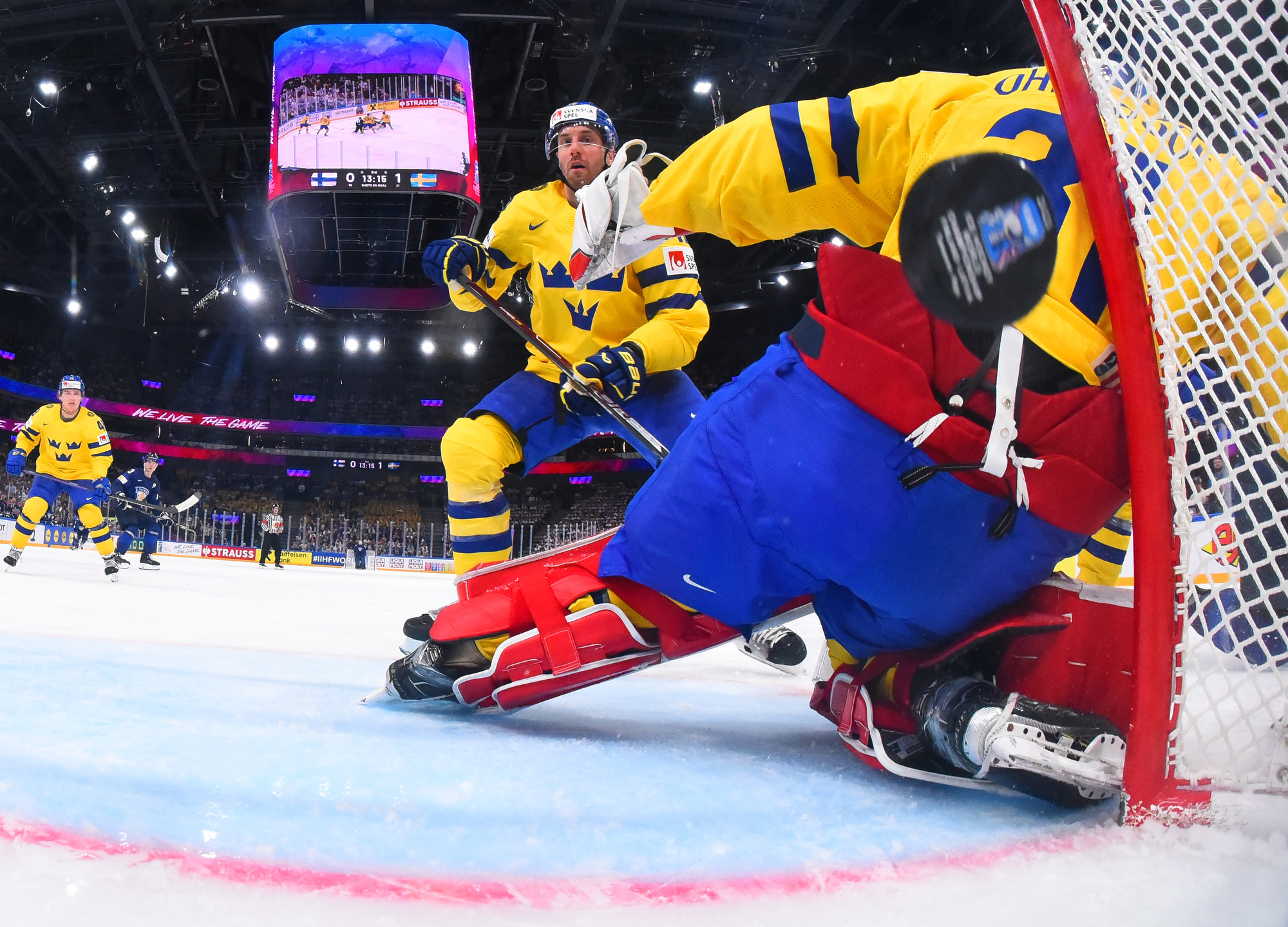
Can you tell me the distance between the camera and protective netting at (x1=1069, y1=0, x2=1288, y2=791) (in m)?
0.76

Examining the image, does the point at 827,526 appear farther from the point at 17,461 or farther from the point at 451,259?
the point at 17,461

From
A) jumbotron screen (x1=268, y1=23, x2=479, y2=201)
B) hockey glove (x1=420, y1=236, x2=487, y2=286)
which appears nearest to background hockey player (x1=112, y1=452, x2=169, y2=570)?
jumbotron screen (x1=268, y1=23, x2=479, y2=201)

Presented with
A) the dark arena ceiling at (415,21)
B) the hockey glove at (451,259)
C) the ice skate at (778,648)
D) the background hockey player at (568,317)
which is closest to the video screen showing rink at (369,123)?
the dark arena ceiling at (415,21)

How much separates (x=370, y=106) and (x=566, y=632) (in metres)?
6.59

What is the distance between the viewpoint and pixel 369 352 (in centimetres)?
2300

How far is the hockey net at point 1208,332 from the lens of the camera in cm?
76

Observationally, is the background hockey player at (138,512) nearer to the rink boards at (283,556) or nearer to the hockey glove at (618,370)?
the rink boards at (283,556)

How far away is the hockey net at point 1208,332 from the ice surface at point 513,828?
0.12 meters

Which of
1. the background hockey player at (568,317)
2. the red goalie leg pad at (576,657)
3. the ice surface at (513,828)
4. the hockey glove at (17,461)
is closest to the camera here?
the ice surface at (513,828)

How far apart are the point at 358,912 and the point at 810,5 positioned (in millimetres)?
9119

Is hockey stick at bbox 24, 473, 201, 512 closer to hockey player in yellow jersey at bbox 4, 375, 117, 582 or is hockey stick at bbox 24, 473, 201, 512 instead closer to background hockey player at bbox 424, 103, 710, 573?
hockey player in yellow jersey at bbox 4, 375, 117, 582

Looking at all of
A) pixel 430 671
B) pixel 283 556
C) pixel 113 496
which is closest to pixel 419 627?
pixel 430 671

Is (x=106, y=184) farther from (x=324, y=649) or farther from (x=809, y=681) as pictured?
(x=809, y=681)

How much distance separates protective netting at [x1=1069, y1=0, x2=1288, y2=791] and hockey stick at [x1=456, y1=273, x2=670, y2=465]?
1330 mm
